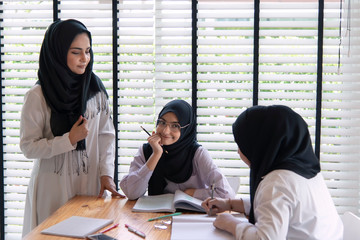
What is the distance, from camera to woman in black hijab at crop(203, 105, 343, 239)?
1487 mm

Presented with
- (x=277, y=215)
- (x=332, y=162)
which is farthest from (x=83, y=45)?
(x=332, y=162)

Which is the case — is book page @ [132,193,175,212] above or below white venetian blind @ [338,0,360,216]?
below

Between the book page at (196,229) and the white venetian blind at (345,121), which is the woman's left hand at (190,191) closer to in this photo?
the book page at (196,229)

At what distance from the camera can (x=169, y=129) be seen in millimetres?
2400

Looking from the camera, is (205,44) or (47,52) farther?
(205,44)

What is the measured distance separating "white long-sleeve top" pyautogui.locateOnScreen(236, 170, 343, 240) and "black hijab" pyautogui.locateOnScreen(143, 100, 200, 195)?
2.75ft

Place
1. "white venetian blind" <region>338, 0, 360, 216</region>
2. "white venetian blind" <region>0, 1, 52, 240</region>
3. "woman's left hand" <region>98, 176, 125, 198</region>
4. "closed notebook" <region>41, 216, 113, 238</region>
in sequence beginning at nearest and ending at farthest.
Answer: "closed notebook" <region>41, 216, 113, 238</region> → "woman's left hand" <region>98, 176, 125, 198</region> → "white venetian blind" <region>338, 0, 360, 216</region> → "white venetian blind" <region>0, 1, 52, 240</region>

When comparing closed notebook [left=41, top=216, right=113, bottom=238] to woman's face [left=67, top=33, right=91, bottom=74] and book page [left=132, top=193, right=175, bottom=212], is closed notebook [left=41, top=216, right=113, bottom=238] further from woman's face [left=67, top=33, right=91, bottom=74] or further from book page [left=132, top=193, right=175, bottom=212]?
woman's face [left=67, top=33, right=91, bottom=74]

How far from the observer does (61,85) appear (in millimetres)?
2404

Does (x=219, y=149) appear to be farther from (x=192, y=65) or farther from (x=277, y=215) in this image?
(x=277, y=215)

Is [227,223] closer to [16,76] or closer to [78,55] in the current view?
[78,55]

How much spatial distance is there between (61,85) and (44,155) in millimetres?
415

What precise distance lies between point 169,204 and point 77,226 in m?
0.49

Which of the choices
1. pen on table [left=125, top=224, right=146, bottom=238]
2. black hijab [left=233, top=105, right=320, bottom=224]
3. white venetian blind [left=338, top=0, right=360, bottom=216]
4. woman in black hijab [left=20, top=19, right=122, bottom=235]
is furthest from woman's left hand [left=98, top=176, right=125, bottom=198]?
white venetian blind [left=338, top=0, right=360, bottom=216]
